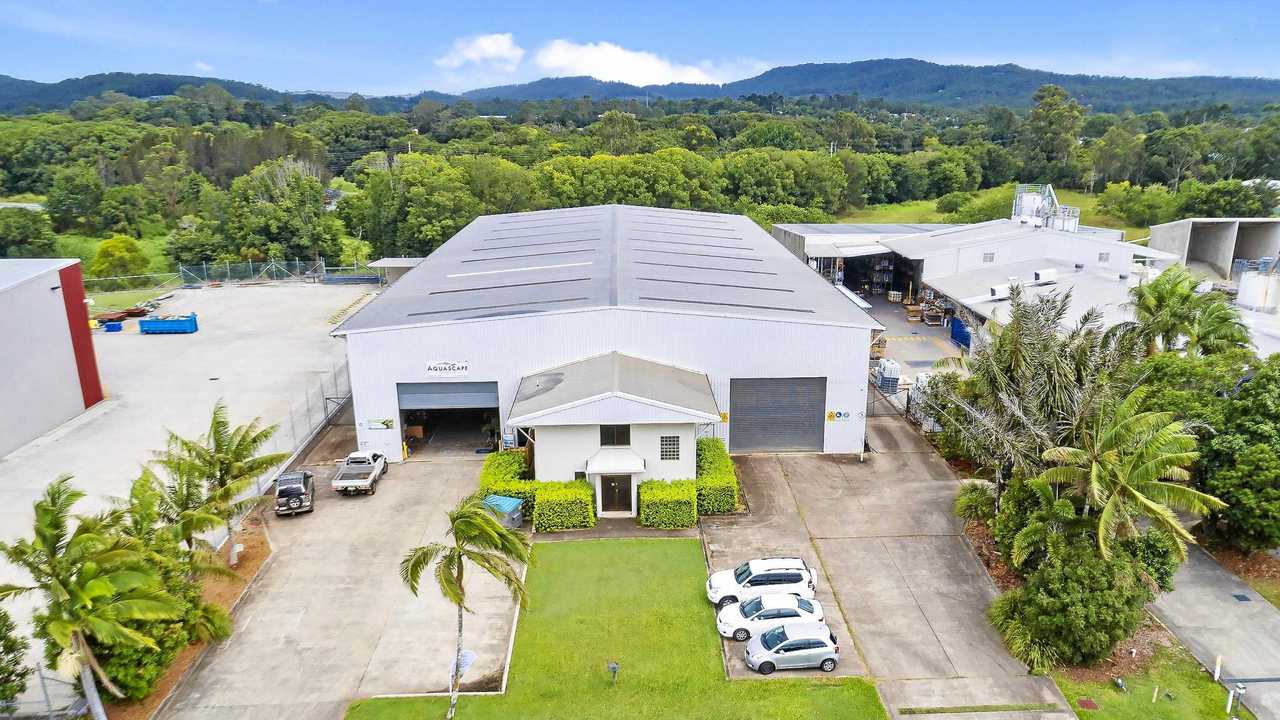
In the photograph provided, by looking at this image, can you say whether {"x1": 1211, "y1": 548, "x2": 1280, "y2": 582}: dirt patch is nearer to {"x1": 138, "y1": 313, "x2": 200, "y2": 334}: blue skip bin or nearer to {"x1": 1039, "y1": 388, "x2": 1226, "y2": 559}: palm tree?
{"x1": 1039, "y1": 388, "x2": 1226, "y2": 559}: palm tree

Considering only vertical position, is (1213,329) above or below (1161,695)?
above

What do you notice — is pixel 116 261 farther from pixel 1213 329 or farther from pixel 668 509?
pixel 1213 329

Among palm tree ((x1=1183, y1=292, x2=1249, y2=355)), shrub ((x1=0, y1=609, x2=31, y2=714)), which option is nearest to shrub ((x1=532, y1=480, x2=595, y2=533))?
shrub ((x1=0, y1=609, x2=31, y2=714))

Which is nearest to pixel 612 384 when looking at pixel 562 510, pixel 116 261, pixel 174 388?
pixel 562 510

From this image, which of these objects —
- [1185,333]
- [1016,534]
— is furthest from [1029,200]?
[1016,534]

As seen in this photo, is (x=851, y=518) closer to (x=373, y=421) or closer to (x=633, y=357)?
(x=633, y=357)

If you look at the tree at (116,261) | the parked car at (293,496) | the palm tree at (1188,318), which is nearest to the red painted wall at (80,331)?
the parked car at (293,496)

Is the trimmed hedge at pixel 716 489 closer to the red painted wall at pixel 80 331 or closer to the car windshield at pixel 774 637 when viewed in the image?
the car windshield at pixel 774 637
